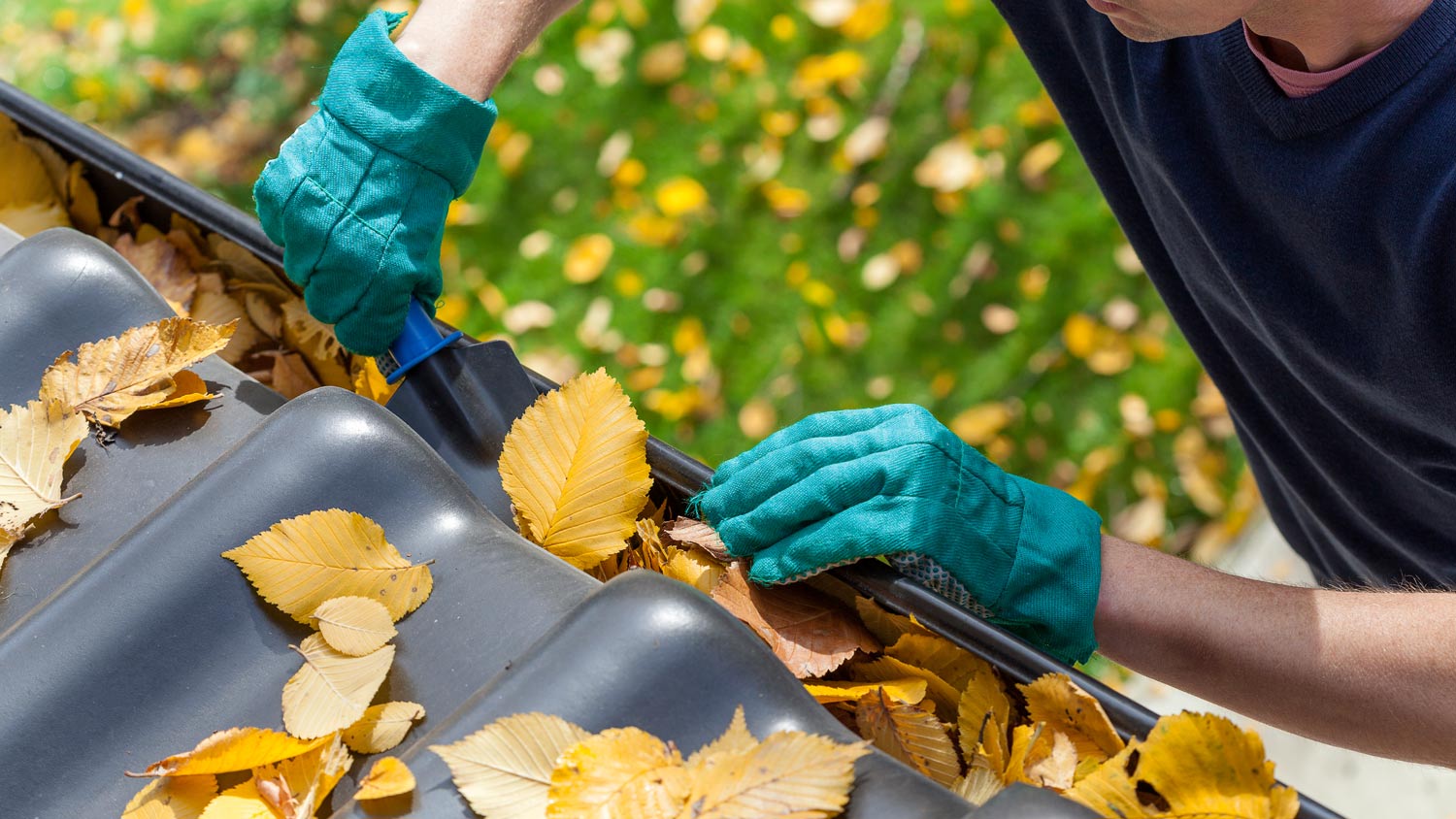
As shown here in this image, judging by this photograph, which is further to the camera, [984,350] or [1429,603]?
[984,350]

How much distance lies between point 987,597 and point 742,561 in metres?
0.24

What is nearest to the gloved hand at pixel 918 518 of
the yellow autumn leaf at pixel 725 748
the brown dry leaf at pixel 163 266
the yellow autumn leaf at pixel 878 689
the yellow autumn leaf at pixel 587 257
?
the yellow autumn leaf at pixel 878 689

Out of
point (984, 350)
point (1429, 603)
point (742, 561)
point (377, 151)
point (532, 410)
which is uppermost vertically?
point (377, 151)

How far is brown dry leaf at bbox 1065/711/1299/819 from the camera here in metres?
0.77

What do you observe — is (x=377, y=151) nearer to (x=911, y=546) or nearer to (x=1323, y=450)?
(x=911, y=546)

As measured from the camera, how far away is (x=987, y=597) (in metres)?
1.07

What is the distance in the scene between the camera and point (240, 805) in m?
0.81

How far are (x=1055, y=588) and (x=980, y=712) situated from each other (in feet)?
0.74

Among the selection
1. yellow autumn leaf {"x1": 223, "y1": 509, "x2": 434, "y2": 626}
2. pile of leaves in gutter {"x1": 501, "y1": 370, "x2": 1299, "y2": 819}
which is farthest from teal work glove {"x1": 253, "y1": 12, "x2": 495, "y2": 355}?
yellow autumn leaf {"x1": 223, "y1": 509, "x2": 434, "y2": 626}

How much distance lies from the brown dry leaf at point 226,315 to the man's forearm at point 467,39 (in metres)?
0.36

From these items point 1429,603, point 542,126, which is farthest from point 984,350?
point 1429,603

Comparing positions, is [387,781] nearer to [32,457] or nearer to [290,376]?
[32,457]

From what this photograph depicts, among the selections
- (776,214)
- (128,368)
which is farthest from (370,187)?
(776,214)

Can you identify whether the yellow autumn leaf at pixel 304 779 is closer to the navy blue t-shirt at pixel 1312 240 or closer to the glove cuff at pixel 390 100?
the glove cuff at pixel 390 100
